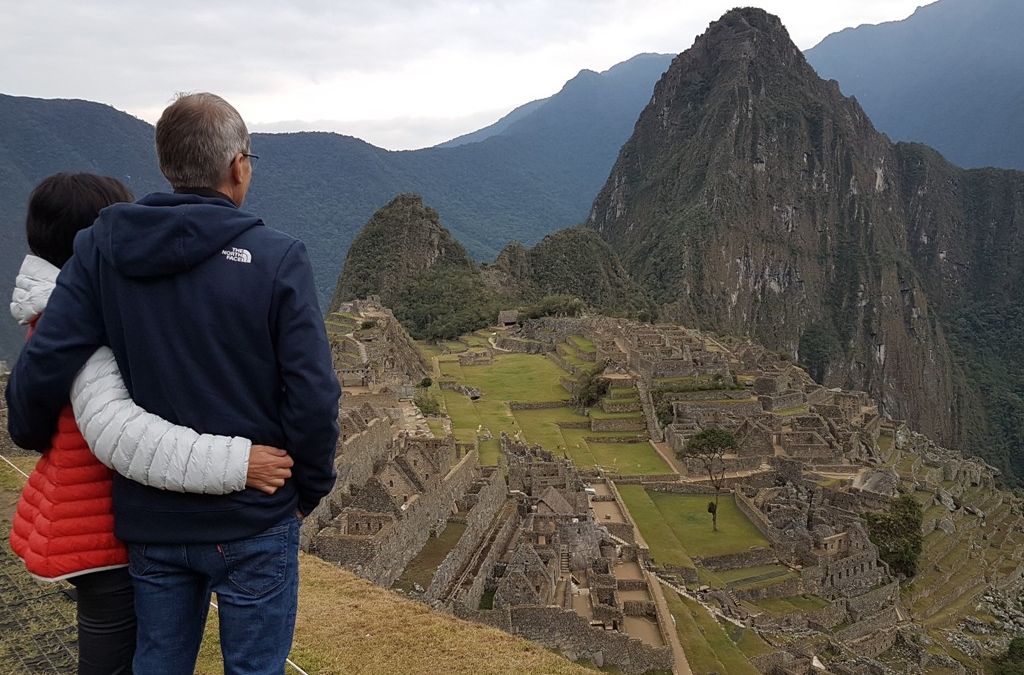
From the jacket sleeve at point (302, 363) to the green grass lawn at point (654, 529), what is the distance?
21.3m

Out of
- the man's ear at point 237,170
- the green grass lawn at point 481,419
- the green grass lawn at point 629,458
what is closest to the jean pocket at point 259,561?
the man's ear at point 237,170

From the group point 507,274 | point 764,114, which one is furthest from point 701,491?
point 764,114

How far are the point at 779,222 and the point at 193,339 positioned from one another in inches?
5626

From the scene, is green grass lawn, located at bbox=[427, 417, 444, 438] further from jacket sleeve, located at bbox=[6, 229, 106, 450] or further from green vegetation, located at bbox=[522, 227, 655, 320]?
green vegetation, located at bbox=[522, 227, 655, 320]

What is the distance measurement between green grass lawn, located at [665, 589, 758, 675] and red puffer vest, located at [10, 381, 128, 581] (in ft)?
47.7

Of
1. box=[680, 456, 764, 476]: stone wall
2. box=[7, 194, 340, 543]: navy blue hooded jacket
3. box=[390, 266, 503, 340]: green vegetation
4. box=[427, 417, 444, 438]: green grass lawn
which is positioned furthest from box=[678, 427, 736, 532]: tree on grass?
box=[390, 266, 503, 340]: green vegetation

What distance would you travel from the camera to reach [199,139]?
3.06 meters

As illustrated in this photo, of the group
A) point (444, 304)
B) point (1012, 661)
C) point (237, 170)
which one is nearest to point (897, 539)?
point (1012, 661)

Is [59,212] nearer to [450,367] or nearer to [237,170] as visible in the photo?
[237,170]

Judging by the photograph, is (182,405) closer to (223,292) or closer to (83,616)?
(223,292)

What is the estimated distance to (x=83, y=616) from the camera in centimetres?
330

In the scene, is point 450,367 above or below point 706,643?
below

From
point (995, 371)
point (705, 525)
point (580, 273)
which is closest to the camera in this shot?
point (705, 525)

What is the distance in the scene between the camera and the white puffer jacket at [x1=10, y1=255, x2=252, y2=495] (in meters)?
2.93
